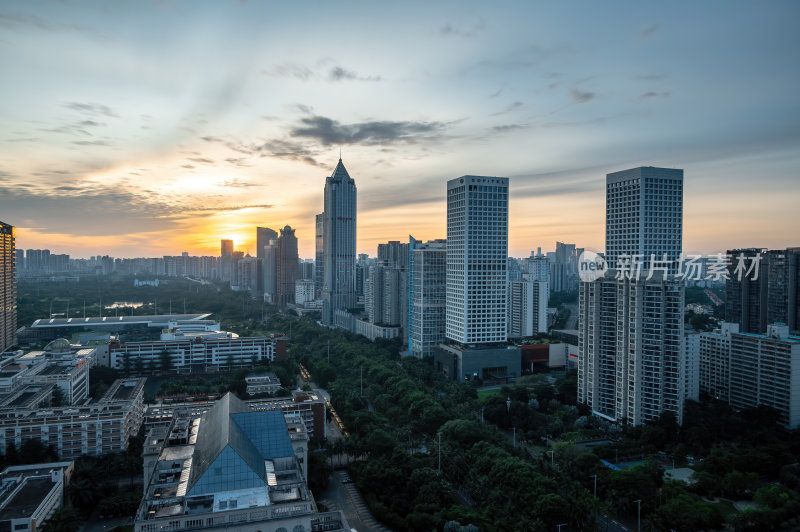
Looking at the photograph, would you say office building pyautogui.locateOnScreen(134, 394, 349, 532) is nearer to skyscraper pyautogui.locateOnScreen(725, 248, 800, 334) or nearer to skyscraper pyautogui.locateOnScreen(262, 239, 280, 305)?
skyscraper pyautogui.locateOnScreen(725, 248, 800, 334)

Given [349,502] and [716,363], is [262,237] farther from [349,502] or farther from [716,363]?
[349,502]

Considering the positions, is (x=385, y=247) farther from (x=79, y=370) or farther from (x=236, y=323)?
(x=79, y=370)

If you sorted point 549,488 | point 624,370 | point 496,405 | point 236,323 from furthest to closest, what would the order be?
point 236,323 < point 496,405 < point 624,370 < point 549,488

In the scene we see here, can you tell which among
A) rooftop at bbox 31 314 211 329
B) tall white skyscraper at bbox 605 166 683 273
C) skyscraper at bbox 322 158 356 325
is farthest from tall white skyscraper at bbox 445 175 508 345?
rooftop at bbox 31 314 211 329

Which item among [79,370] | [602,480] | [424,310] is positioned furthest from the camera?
[424,310]

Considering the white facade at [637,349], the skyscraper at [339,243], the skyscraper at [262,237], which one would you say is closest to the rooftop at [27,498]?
the white facade at [637,349]

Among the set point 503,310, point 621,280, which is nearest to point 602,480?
point 621,280
